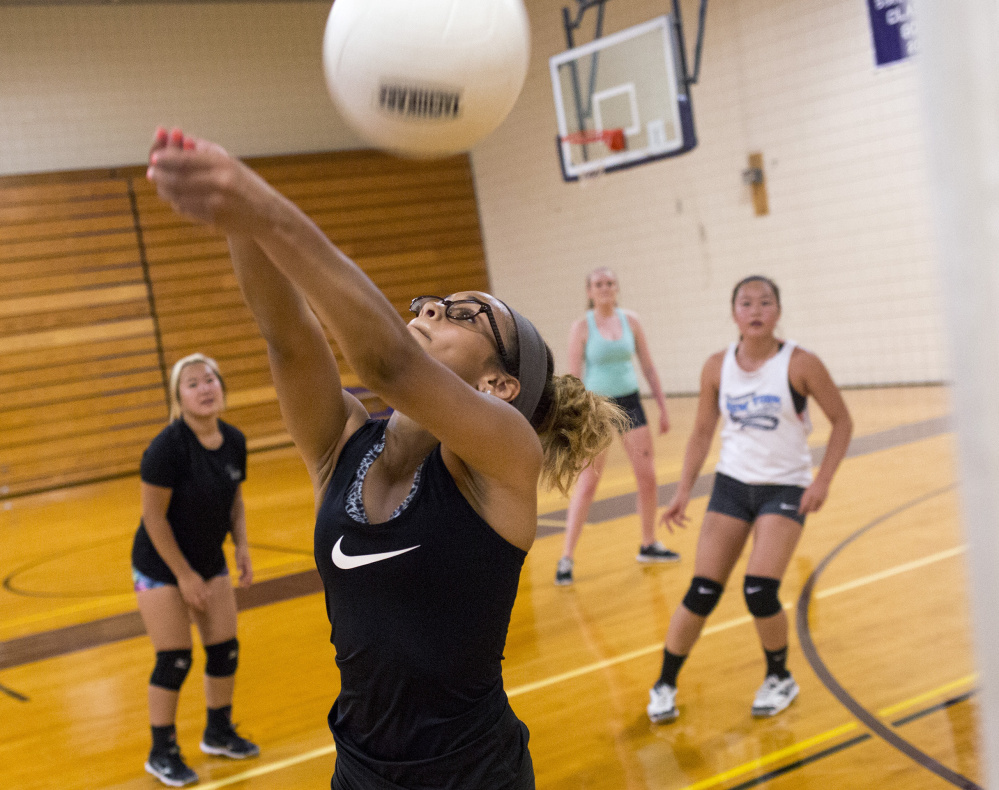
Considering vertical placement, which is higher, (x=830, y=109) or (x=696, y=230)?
(x=830, y=109)

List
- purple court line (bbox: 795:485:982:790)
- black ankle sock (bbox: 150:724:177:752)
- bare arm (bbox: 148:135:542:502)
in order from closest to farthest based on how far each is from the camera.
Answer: bare arm (bbox: 148:135:542:502) < purple court line (bbox: 795:485:982:790) < black ankle sock (bbox: 150:724:177:752)

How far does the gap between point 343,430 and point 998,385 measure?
1232 mm

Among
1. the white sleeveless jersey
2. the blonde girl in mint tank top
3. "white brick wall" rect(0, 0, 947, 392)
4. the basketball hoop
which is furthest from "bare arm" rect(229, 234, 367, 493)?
"white brick wall" rect(0, 0, 947, 392)

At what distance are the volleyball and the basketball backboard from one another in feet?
23.3

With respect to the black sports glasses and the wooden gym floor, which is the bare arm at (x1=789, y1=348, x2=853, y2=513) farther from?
the black sports glasses

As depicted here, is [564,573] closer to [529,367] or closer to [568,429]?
[568,429]

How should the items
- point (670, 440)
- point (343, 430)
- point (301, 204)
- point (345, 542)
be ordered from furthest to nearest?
point (301, 204) → point (670, 440) → point (343, 430) → point (345, 542)

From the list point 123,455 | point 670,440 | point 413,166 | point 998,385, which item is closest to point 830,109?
point 670,440

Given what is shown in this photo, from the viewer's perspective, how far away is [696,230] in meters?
12.9

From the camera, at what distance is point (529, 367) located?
5.84 feet

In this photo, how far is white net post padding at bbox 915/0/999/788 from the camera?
850mm

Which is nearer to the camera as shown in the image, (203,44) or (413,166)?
(203,44)

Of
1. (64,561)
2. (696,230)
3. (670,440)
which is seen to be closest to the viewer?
(64,561)

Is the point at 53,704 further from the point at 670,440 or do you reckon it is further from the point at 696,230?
the point at 696,230
